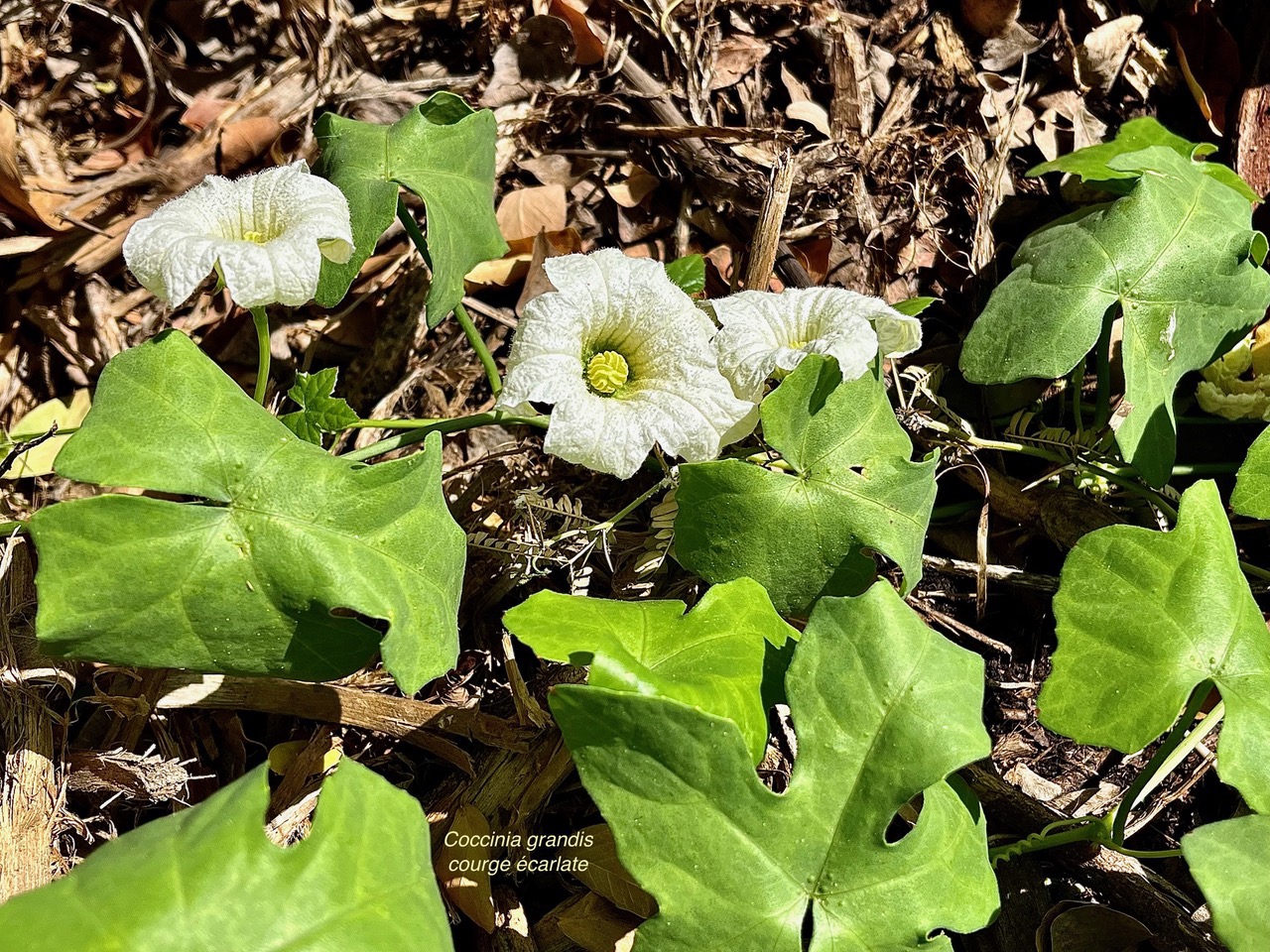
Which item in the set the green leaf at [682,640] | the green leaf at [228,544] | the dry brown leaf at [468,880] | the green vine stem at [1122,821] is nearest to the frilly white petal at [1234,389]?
the green vine stem at [1122,821]

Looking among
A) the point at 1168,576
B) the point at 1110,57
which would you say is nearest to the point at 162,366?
the point at 1168,576

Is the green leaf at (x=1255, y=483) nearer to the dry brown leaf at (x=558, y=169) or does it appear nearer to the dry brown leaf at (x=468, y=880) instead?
the dry brown leaf at (x=468, y=880)

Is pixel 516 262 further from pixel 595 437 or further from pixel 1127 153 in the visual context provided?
pixel 1127 153

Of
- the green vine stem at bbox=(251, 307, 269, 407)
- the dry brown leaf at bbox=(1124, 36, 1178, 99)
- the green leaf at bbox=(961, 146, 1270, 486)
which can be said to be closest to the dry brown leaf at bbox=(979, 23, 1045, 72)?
the dry brown leaf at bbox=(1124, 36, 1178, 99)

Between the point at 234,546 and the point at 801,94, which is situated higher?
the point at 801,94

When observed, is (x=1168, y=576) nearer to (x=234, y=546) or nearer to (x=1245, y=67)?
(x=234, y=546)

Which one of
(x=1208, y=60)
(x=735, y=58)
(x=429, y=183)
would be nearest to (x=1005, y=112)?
(x=1208, y=60)
